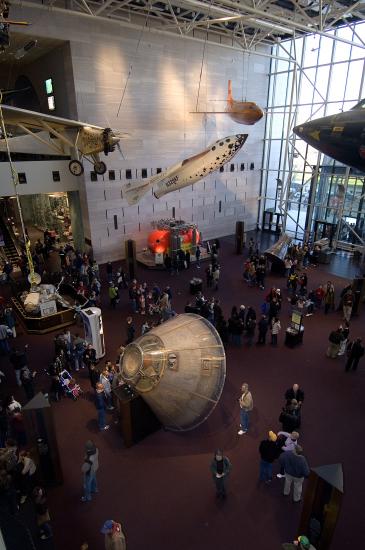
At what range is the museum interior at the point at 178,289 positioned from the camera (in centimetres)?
679

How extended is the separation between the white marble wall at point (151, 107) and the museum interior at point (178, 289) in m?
0.12

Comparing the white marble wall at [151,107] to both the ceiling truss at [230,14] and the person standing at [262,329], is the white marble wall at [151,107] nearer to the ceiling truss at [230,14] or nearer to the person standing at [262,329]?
the ceiling truss at [230,14]

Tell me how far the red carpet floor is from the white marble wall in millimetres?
11288

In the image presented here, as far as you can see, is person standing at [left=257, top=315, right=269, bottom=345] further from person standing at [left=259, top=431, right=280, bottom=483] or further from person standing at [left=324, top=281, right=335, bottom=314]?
person standing at [left=259, top=431, right=280, bottom=483]

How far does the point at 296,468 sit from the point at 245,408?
77.3 inches

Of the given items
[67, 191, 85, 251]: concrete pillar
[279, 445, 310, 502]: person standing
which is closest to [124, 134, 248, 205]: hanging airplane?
[67, 191, 85, 251]: concrete pillar

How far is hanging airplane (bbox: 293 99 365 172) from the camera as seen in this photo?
10.7 m

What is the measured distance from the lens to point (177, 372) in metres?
7.75

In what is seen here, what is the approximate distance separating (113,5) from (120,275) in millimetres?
14212

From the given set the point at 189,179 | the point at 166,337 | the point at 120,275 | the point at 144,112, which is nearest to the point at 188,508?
the point at 166,337

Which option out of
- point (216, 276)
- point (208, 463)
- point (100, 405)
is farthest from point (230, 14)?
point (208, 463)

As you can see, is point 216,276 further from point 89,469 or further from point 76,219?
point 89,469

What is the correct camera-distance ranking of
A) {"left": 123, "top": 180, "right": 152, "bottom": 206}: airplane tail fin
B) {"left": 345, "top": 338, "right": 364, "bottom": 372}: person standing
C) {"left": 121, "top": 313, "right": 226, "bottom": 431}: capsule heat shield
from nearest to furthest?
{"left": 121, "top": 313, "right": 226, "bottom": 431}: capsule heat shield, {"left": 345, "top": 338, "right": 364, "bottom": 372}: person standing, {"left": 123, "top": 180, "right": 152, "bottom": 206}: airplane tail fin

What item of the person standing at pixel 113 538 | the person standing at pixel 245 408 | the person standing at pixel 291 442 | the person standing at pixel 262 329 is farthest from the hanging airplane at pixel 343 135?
the person standing at pixel 113 538
